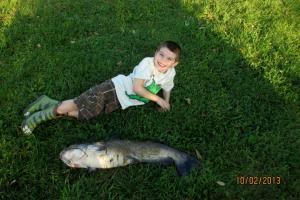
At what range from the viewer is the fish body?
4.15 metres

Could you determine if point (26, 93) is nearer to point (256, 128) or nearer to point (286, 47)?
point (256, 128)

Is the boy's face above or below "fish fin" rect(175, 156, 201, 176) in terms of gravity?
above

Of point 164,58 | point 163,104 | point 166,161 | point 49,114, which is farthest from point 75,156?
point 164,58

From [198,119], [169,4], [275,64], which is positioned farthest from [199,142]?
[169,4]

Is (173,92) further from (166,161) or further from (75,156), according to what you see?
(75,156)

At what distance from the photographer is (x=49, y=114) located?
4.62 m

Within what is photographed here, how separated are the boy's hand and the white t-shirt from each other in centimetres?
18

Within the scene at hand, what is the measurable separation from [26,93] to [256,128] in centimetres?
285
